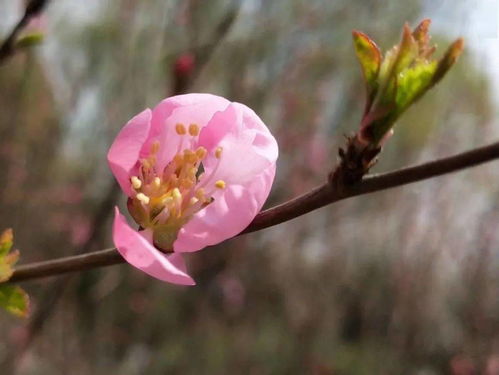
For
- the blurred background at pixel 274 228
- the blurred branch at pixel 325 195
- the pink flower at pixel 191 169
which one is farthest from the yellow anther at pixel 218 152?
the blurred background at pixel 274 228

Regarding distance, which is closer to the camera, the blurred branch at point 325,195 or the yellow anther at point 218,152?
the blurred branch at point 325,195

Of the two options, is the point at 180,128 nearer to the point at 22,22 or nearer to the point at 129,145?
the point at 129,145

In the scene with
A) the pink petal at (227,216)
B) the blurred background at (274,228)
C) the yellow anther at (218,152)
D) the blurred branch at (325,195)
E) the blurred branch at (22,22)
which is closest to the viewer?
the blurred branch at (325,195)

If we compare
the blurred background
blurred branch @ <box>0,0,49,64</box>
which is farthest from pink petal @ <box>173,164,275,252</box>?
the blurred background

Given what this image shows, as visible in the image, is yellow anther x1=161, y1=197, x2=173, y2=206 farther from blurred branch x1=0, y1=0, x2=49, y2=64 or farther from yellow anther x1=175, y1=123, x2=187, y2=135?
blurred branch x1=0, y1=0, x2=49, y2=64

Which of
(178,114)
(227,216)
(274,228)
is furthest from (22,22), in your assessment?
(274,228)

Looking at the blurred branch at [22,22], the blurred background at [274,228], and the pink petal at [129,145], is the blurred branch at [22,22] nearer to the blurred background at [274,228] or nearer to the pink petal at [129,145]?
the pink petal at [129,145]

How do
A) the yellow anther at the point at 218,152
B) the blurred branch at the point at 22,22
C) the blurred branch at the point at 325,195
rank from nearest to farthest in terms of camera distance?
the blurred branch at the point at 325,195
the yellow anther at the point at 218,152
the blurred branch at the point at 22,22
